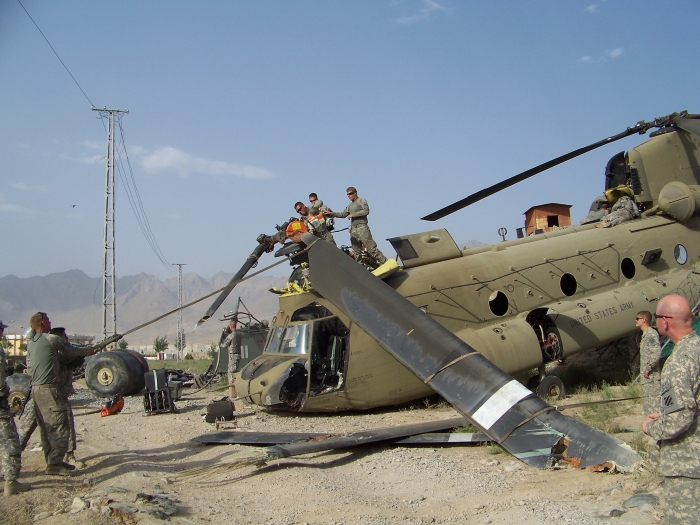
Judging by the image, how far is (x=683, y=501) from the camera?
3562 millimetres

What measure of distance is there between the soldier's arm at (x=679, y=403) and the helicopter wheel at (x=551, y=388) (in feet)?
22.1

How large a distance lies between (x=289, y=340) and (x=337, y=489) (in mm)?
4413

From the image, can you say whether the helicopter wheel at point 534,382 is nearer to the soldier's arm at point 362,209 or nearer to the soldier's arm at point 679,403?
the soldier's arm at point 362,209

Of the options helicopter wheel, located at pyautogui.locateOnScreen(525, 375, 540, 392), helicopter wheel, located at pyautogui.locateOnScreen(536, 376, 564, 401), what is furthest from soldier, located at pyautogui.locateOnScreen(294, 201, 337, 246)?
helicopter wheel, located at pyautogui.locateOnScreen(536, 376, 564, 401)

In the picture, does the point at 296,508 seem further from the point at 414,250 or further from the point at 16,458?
the point at 414,250

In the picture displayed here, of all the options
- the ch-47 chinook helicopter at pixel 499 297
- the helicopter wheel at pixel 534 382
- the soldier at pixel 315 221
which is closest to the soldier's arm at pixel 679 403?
the ch-47 chinook helicopter at pixel 499 297

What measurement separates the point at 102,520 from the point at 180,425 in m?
→ 5.36

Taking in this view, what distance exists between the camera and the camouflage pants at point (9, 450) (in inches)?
238

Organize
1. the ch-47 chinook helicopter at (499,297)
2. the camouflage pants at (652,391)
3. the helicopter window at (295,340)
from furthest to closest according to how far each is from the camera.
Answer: the helicopter window at (295,340)
the ch-47 chinook helicopter at (499,297)
the camouflage pants at (652,391)

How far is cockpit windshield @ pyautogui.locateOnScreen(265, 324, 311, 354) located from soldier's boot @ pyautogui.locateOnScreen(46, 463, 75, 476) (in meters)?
3.97

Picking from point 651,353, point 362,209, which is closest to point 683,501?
point 651,353

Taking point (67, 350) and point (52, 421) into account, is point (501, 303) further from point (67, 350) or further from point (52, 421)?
point (52, 421)

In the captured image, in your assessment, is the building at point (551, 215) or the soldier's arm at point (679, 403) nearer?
the soldier's arm at point (679, 403)

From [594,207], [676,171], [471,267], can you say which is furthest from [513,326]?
[676,171]
